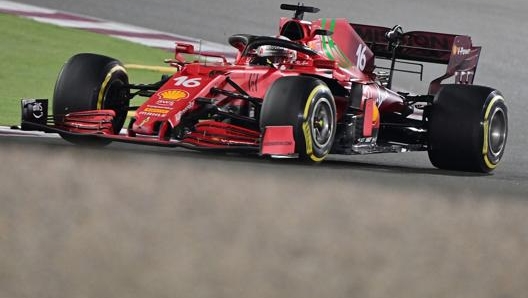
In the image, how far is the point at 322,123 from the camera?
6.46 m

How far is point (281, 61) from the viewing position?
24.1 feet

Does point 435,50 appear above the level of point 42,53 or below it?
above

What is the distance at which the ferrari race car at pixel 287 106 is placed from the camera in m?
6.28

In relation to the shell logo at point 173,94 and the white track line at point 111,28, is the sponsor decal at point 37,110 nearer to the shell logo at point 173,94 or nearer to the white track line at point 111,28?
the shell logo at point 173,94

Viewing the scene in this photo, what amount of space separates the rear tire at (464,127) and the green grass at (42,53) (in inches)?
131

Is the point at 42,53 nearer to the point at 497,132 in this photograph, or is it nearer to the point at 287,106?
the point at 497,132

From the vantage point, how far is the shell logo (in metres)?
6.57

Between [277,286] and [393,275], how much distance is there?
228 mm

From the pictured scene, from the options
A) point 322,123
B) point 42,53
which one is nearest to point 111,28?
point 42,53

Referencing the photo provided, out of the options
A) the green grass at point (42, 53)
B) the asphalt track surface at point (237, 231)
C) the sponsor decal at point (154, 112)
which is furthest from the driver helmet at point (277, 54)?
the asphalt track surface at point (237, 231)

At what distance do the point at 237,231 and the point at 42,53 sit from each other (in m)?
9.13

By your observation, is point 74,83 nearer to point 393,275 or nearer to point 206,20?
point 393,275

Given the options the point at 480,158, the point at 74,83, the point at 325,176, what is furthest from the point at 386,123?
the point at 325,176

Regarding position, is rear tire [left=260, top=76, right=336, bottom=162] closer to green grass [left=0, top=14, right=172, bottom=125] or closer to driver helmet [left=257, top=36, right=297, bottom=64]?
driver helmet [left=257, top=36, right=297, bottom=64]
